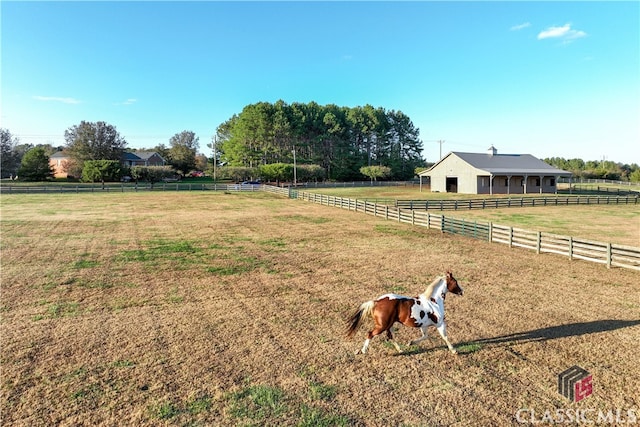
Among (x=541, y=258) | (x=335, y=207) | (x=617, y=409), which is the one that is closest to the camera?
(x=617, y=409)

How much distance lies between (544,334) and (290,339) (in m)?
5.27

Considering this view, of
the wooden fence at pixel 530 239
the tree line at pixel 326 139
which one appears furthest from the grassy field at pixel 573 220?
the tree line at pixel 326 139

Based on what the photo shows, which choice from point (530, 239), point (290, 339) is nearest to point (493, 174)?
point (530, 239)

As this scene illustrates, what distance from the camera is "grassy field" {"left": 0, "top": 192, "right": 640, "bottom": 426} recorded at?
5.56 m

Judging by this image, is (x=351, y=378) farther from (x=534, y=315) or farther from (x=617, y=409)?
(x=534, y=315)

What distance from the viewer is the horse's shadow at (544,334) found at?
7.38 metres

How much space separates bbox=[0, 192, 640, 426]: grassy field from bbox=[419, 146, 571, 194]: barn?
38.6 meters

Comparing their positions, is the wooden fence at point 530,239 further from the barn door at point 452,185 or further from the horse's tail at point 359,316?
the barn door at point 452,185

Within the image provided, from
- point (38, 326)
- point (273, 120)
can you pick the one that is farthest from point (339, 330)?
point (273, 120)

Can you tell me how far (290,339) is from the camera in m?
7.75

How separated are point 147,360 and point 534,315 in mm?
8420

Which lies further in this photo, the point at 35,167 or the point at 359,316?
the point at 35,167

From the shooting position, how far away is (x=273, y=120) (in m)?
84.9

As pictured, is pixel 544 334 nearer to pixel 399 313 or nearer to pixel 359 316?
pixel 399 313
